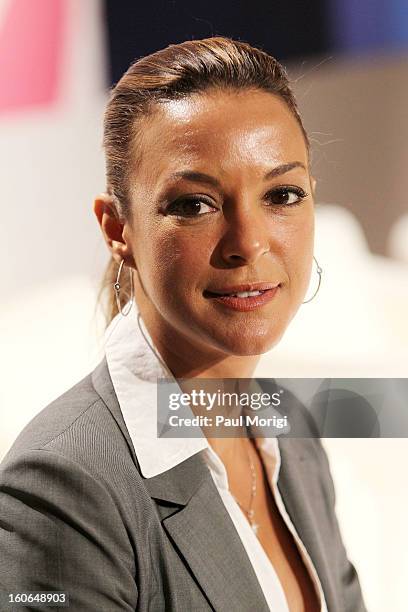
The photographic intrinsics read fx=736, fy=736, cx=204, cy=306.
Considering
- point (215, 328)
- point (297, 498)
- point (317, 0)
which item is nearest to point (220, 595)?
point (297, 498)

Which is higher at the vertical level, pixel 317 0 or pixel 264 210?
pixel 317 0

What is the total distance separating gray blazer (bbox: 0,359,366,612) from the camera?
0.87m

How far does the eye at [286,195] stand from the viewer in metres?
0.93

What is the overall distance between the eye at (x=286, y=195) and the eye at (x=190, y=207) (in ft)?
0.25

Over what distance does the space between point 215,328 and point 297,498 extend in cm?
33

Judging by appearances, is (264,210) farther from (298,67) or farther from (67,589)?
(67,589)

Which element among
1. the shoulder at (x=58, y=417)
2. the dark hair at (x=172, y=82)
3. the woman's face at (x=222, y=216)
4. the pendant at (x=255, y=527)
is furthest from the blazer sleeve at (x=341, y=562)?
the dark hair at (x=172, y=82)

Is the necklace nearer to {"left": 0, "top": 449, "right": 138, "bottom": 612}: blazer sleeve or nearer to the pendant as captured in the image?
the pendant

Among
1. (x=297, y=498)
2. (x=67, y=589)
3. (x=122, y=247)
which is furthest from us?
(x=297, y=498)

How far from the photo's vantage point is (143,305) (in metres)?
1.02

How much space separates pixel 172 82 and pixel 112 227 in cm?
21

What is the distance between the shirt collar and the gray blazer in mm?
13

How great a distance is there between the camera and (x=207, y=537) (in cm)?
96

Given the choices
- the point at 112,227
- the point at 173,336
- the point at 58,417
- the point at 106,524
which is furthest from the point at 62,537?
the point at 112,227
